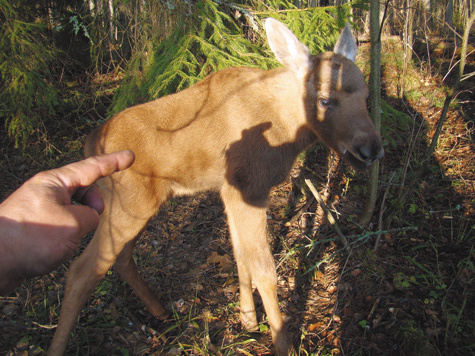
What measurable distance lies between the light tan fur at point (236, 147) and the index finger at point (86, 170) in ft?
4.11

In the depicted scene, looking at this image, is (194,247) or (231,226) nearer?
(231,226)

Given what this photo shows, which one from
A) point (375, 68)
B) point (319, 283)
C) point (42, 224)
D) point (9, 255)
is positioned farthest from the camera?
point (319, 283)

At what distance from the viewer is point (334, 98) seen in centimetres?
360

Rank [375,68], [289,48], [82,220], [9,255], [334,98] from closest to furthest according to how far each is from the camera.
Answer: [9,255] → [82,220] → [334,98] → [289,48] → [375,68]

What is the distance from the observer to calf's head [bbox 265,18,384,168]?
337cm

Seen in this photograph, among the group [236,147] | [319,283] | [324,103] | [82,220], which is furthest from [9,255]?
[319,283]

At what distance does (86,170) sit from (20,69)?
5.27 m

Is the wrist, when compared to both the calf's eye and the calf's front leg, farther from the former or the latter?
the calf's eye

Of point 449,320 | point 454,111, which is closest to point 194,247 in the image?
point 449,320

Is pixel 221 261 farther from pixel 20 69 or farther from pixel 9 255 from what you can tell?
pixel 20 69

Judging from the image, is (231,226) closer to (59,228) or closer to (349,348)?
(349,348)

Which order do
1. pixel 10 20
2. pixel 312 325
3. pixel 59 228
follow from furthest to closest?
pixel 10 20 → pixel 312 325 → pixel 59 228

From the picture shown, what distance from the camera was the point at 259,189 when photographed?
367 centimetres

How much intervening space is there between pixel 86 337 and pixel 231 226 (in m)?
1.98
